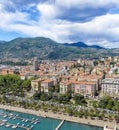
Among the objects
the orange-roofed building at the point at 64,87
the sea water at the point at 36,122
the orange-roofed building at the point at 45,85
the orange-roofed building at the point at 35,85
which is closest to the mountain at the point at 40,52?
the orange-roofed building at the point at 35,85

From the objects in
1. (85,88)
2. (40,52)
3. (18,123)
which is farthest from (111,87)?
(40,52)

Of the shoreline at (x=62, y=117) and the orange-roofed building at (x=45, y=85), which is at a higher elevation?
the orange-roofed building at (x=45, y=85)

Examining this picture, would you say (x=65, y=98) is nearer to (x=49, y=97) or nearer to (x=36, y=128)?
(x=49, y=97)

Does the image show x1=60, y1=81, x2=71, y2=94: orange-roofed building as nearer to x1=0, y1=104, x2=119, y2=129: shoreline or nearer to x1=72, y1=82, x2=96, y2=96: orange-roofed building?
x1=72, y1=82, x2=96, y2=96: orange-roofed building

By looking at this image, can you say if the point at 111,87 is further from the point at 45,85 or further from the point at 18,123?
the point at 18,123

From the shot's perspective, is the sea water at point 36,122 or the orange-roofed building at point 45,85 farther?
the orange-roofed building at point 45,85

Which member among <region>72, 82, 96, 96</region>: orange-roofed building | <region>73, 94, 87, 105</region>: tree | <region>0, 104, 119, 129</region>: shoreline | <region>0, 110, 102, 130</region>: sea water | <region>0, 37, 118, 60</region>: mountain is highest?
<region>0, 37, 118, 60</region>: mountain

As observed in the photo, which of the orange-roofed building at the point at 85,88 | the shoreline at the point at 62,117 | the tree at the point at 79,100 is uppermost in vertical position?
the orange-roofed building at the point at 85,88

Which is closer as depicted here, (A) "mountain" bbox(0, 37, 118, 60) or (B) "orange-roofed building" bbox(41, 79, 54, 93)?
(B) "orange-roofed building" bbox(41, 79, 54, 93)

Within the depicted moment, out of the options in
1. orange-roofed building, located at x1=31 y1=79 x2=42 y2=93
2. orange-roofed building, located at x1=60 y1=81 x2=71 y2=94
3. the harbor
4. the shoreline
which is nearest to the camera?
the harbor

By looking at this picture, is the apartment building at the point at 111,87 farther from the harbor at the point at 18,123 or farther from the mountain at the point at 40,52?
the mountain at the point at 40,52

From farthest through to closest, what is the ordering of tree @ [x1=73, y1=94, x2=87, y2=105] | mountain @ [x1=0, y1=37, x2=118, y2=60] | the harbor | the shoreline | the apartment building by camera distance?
mountain @ [x1=0, y1=37, x2=118, y2=60] → the apartment building → tree @ [x1=73, y1=94, x2=87, y2=105] → the shoreline → the harbor

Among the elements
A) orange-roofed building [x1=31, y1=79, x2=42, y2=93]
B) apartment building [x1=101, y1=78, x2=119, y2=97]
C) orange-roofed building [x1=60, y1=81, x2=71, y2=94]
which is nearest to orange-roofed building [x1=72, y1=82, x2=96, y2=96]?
orange-roofed building [x1=60, y1=81, x2=71, y2=94]
